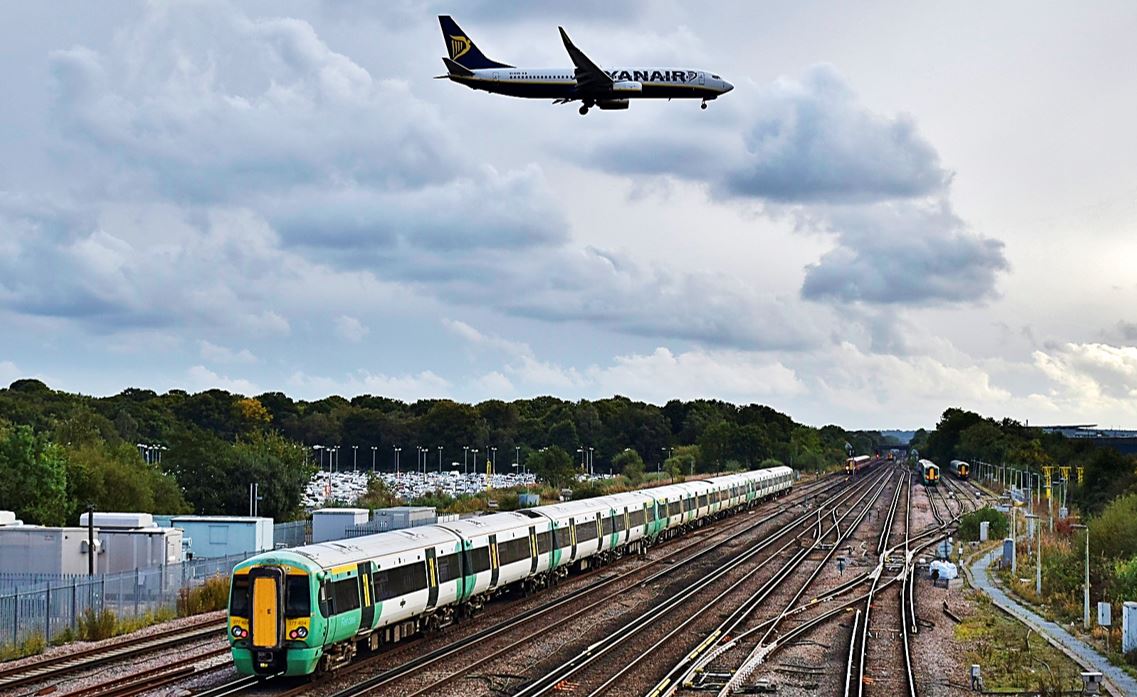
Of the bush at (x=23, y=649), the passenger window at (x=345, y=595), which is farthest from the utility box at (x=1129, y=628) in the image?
the bush at (x=23, y=649)

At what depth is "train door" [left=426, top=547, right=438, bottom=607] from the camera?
2997cm

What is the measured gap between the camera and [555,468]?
4781 inches

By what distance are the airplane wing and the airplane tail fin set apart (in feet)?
12.3

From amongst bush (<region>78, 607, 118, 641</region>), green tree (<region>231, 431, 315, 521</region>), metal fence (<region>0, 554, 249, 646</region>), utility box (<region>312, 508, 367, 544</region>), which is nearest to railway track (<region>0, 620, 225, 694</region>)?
bush (<region>78, 607, 118, 641</region>)

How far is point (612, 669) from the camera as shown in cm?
2698

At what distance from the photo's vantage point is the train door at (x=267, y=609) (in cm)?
2400

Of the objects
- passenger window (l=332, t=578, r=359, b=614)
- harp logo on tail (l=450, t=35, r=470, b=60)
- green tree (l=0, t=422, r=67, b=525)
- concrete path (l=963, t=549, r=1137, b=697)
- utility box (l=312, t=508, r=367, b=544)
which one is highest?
harp logo on tail (l=450, t=35, r=470, b=60)

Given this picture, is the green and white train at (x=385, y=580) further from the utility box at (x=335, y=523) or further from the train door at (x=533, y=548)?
the utility box at (x=335, y=523)

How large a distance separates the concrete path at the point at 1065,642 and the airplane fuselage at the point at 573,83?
21438mm

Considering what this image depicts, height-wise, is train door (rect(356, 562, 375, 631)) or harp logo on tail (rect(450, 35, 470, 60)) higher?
harp logo on tail (rect(450, 35, 470, 60))

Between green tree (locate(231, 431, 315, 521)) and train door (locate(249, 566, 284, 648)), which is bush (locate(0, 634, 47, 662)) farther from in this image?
green tree (locate(231, 431, 315, 521))

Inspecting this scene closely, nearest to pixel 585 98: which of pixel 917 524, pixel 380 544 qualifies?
pixel 380 544

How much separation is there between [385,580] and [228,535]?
86.7ft

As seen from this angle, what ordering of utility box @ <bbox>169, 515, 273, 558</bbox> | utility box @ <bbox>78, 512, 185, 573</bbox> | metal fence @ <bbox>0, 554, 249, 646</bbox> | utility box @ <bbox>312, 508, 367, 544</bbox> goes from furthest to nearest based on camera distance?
utility box @ <bbox>312, 508, 367, 544</bbox> → utility box @ <bbox>169, 515, 273, 558</bbox> → utility box @ <bbox>78, 512, 185, 573</bbox> → metal fence @ <bbox>0, 554, 249, 646</bbox>
